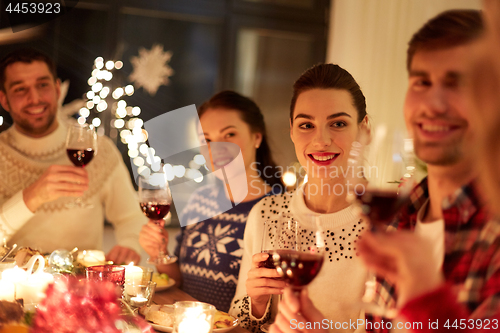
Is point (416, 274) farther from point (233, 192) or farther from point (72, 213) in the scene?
point (72, 213)

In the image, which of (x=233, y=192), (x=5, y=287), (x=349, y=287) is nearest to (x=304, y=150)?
(x=349, y=287)

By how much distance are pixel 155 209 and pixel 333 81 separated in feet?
2.61

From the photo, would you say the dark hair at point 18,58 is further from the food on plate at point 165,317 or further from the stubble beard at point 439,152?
the stubble beard at point 439,152

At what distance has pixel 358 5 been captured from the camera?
161 inches

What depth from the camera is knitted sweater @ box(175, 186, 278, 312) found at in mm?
1771

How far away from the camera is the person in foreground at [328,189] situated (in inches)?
53.1

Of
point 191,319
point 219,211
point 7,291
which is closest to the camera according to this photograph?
point 191,319

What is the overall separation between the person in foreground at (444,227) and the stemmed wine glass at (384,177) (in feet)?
0.24

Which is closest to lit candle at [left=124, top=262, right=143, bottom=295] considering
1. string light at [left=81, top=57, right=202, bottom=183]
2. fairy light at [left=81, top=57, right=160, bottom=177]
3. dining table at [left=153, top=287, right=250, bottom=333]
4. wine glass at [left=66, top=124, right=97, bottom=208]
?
dining table at [left=153, top=287, right=250, bottom=333]

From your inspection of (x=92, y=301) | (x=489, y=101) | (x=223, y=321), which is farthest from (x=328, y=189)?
(x=489, y=101)

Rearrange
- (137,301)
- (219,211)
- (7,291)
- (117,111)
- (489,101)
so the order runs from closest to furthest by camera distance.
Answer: (489,101), (7,291), (137,301), (219,211), (117,111)

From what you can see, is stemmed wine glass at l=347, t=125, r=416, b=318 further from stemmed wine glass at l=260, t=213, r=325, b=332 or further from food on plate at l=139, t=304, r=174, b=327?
food on plate at l=139, t=304, r=174, b=327

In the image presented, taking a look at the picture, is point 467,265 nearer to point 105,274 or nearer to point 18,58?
point 105,274

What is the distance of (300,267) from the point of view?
0.84 m
